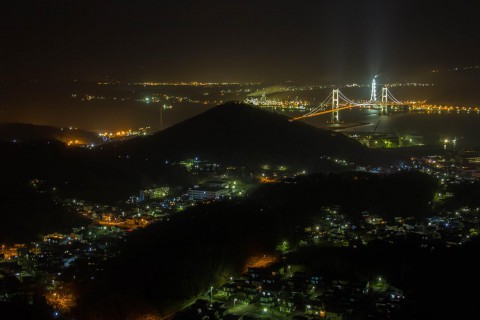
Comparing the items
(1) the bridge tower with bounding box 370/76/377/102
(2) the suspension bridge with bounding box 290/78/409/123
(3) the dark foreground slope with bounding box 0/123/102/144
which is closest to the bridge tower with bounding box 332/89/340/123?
(2) the suspension bridge with bounding box 290/78/409/123

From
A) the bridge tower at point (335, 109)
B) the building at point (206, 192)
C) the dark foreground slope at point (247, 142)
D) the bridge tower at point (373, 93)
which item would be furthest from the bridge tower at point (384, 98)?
the building at point (206, 192)

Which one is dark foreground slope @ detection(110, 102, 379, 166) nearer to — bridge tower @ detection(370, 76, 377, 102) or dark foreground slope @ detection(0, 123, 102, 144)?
dark foreground slope @ detection(0, 123, 102, 144)

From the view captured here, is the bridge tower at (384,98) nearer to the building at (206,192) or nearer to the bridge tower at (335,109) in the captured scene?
the bridge tower at (335,109)

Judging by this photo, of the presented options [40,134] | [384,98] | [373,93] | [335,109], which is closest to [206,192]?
[40,134]

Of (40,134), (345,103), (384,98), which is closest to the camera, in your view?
(40,134)

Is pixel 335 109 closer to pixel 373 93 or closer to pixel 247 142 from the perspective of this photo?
pixel 373 93
